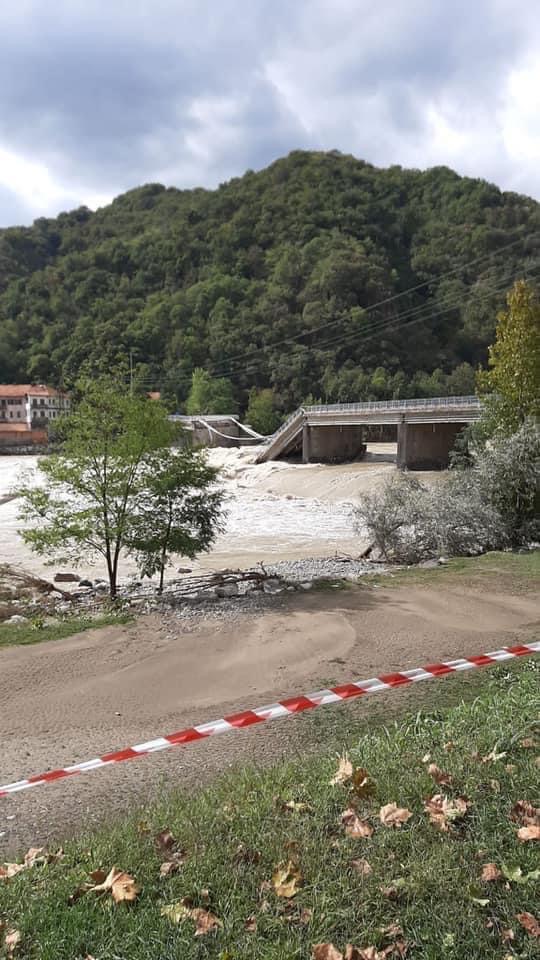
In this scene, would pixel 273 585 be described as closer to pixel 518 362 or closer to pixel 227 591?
pixel 227 591

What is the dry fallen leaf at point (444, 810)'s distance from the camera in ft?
12.3

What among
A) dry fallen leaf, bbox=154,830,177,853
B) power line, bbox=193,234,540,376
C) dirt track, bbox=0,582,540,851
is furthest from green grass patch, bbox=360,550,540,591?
power line, bbox=193,234,540,376

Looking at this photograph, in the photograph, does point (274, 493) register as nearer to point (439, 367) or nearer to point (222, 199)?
point (439, 367)

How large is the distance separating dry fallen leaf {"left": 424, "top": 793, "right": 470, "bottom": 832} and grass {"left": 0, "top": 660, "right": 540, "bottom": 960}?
2.2 inches

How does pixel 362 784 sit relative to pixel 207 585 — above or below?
above

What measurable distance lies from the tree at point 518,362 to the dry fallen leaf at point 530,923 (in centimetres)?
1838

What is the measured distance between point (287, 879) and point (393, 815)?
784 mm

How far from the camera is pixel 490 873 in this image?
3277 millimetres

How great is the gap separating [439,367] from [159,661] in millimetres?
94106

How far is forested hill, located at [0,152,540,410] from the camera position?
10000 centimetres

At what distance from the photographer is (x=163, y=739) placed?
20.8 feet

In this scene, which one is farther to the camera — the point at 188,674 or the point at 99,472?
the point at 99,472

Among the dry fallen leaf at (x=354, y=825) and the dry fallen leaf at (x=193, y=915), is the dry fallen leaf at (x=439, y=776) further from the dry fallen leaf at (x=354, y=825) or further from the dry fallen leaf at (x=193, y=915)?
the dry fallen leaf at (x=193, y=915)


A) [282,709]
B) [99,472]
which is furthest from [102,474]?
[282,709]
